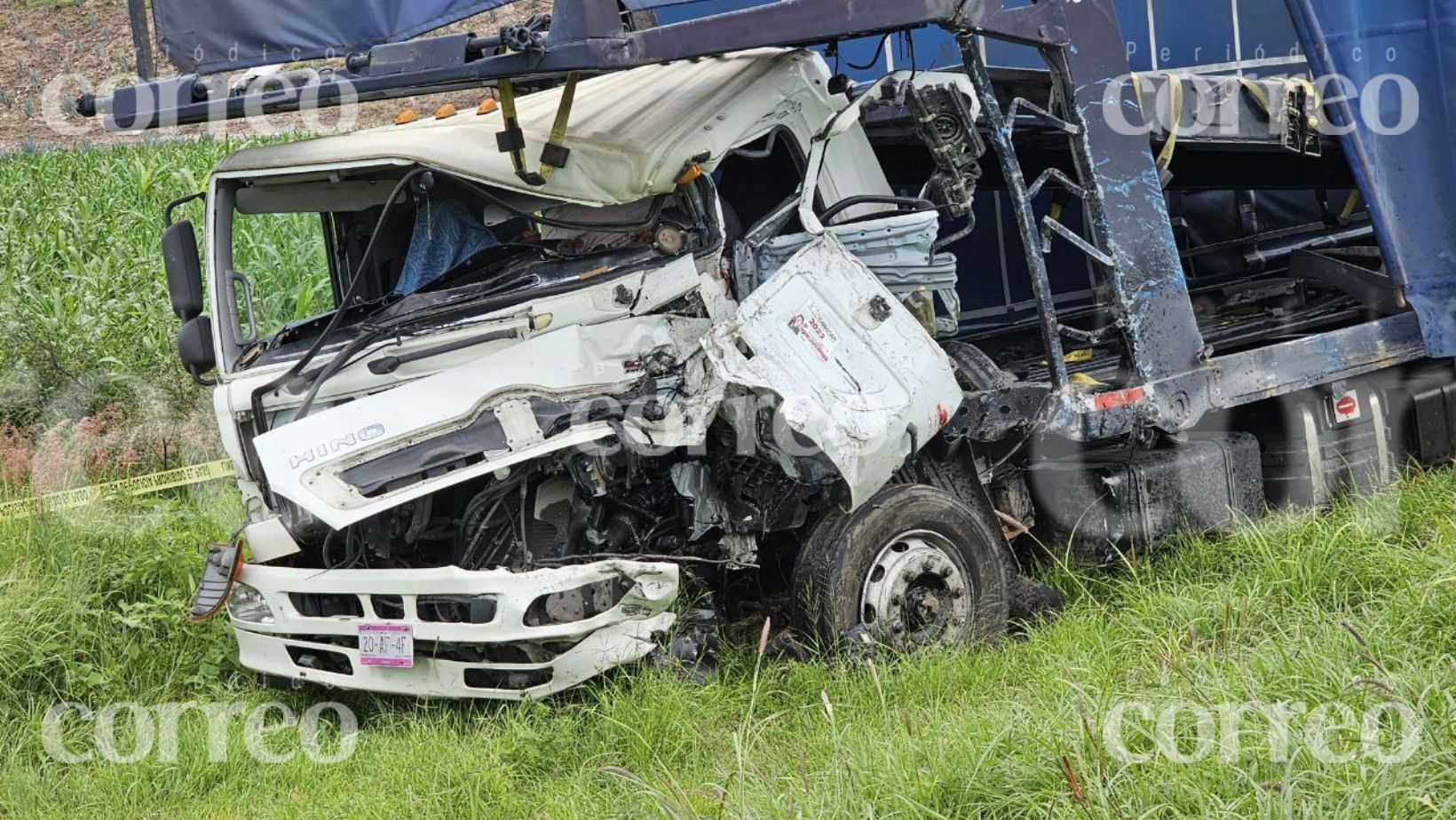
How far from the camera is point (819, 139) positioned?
5828 mm

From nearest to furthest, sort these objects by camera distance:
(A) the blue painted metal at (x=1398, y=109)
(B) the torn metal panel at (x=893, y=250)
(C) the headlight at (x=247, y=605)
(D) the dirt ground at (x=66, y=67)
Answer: (C) the headlight at (x=247, y=605) → (B) the torn metal panel at (x=893, y=250) → (A) the blue painted metal at (x=1398, y=109) → (D) the dirt ground at (x=66, y=67)

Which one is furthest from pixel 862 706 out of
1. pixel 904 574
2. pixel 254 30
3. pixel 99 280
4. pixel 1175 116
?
pixel 99 280

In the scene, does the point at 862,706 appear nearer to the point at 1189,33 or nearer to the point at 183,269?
the point at 183,269

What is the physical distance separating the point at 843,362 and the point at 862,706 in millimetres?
1229

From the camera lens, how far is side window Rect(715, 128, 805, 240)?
6109 mm

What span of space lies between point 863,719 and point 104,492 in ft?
15.9

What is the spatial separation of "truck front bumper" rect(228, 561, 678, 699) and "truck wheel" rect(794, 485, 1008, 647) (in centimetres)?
58

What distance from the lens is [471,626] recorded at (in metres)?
5.18

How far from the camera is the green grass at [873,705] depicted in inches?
153

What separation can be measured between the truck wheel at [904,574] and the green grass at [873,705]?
6.8 inches

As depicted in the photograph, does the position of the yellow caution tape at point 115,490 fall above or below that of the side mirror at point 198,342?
below

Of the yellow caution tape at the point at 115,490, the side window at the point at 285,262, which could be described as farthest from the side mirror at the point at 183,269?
the side window at the point at 285,262

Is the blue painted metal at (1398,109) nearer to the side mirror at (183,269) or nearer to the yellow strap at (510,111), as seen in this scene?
the yellow strap at (510,111)

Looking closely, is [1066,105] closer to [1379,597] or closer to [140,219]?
[1379,597]
